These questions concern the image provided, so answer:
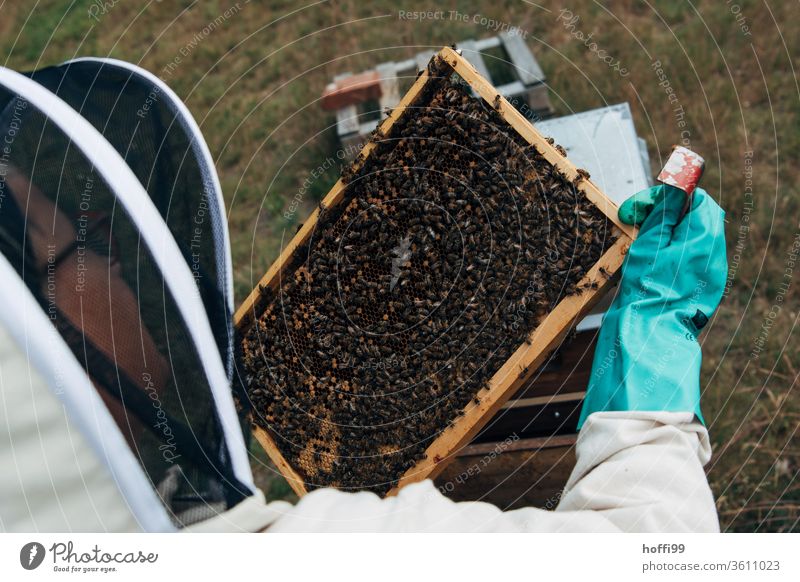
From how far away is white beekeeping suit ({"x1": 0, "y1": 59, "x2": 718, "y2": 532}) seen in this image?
5.91 ft

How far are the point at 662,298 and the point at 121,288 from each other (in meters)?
2.44

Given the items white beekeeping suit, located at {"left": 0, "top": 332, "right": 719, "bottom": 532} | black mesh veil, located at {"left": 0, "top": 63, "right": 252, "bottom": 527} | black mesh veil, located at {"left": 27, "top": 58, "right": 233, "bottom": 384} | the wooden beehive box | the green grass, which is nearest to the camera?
white beekeeping suit, located at {"left": 0, "top": 332, "right": 719, "bottom": 532}

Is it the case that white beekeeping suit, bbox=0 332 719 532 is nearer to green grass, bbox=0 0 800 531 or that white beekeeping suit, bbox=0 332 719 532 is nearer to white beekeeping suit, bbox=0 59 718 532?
white beekeeping suit, bbox=0 59 718 532

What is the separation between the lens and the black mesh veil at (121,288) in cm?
210

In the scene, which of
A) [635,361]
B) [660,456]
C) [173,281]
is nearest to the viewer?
[173,281]

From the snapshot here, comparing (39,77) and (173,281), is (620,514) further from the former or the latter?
(39,77)

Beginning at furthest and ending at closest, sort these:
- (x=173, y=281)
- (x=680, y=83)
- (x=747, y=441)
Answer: (x=680, y=83) < (x=747, y=441) < (x=173, y=281)

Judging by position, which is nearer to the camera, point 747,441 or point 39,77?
point 39,77

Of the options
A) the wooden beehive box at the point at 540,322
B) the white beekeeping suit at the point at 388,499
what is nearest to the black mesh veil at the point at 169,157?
the wooden beehive box at the point at 540,322

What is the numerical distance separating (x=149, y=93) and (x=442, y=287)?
1580mm

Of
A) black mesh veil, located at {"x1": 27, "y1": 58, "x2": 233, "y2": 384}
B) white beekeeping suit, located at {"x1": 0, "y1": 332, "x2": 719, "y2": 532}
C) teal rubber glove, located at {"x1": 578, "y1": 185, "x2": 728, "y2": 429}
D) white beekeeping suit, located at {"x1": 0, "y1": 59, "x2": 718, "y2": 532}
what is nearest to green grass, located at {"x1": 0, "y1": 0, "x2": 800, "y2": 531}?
teal rubber glove, located at {"x1": 578, "y1": 185, "x2": 728, "y2": 429}

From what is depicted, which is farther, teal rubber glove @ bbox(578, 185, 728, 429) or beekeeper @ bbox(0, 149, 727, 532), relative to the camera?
teal rubber glove @ bbox(578, 185, 728, 429)
